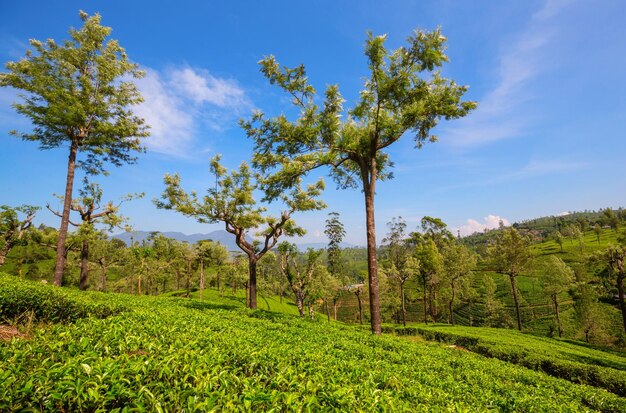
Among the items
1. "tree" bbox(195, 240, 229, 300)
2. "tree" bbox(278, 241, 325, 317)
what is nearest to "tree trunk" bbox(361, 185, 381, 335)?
"tree" bbox(278, 241, 325, 317)

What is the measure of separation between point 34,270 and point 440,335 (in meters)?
74.3

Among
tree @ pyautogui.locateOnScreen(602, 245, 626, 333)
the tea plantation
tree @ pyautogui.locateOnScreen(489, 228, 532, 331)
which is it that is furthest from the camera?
tree @ pyautogui.locateOnScreen(489, 228, 532, 331)

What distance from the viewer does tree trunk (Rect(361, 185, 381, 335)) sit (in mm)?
14820

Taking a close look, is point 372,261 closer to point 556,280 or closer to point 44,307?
point 44,307

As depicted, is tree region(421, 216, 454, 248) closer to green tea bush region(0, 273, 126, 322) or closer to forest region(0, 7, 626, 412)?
forest region(0, 7, 626, 412)

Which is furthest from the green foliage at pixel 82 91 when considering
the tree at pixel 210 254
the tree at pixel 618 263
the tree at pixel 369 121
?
the tree at pixel 618 263

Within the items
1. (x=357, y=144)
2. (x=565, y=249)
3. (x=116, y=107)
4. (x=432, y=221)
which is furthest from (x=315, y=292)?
(x=565, y=249)

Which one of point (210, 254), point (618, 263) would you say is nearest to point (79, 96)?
A: point (210, 254)

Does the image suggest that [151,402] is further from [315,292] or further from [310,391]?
[315,292]

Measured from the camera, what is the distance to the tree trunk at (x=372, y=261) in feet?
48.6

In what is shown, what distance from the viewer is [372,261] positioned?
14977 millimetres

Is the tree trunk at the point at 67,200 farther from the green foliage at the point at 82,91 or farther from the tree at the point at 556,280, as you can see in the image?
the tree at the point at 556,280

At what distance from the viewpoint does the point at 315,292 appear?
3184 cm

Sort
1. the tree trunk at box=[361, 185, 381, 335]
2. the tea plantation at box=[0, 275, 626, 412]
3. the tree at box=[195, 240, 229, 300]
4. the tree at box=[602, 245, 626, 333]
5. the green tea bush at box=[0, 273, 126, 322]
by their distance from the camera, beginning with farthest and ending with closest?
the tree at box=[195, 240, 229, 300] < the tree at box=[602, 245, 626, 333] < the tree trunk at box=[361, 185, 381, 335] < the green tea bush at box=[0, 273, 126, 322] < the tea plantation at box=[0, 275, 626, 412]
